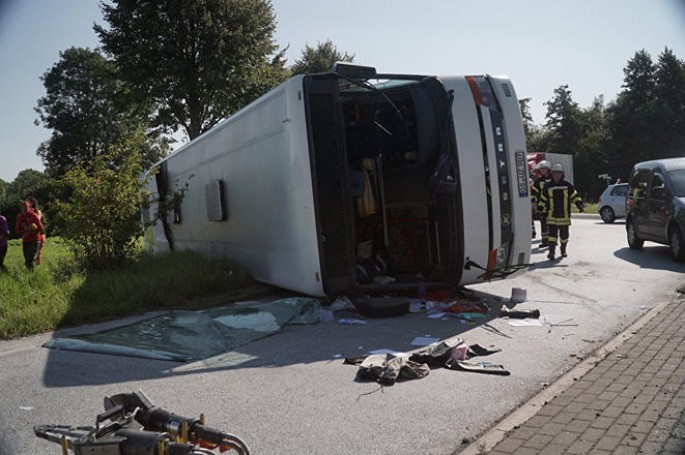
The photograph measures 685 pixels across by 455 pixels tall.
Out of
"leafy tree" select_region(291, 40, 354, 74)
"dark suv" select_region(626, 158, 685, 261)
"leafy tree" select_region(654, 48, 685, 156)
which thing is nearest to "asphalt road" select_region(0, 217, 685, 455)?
"dark suv" select_region(626, 158, 685, 261)

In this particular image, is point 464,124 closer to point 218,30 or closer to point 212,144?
point 212,144

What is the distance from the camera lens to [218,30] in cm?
2248

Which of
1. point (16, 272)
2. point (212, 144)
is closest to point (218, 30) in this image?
point (212, 144)

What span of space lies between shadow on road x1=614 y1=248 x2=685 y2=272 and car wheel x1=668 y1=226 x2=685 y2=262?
120 mm

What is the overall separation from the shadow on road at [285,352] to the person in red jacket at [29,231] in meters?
6.90

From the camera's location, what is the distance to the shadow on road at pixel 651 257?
10152mm

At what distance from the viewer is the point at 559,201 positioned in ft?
37.9

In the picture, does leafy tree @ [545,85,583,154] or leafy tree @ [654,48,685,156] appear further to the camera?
leafy tree @ [545,85,583,154]

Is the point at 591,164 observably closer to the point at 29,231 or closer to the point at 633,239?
the point at 633,239

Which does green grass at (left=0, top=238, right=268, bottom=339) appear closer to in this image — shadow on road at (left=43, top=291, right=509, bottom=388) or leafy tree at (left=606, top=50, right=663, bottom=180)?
shadow on road at (left=43, top=291, right=509, bottom=388)

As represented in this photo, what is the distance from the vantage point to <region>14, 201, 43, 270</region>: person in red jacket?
39.9 ft

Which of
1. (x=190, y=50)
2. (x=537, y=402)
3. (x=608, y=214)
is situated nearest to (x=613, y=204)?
(x=608, y=214)

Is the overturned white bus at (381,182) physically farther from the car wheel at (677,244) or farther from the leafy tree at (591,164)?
the leafy tree at (591,164)

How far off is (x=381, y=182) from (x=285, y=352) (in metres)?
3.00
